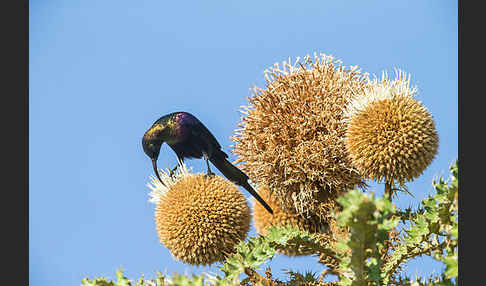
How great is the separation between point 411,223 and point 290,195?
952mm

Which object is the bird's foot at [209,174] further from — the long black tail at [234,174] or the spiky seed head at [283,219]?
the spiky seed head at [283,219]

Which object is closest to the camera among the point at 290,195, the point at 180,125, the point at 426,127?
the point at 426,127

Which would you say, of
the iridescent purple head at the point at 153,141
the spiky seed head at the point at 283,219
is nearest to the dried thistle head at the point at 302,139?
the spiky seed head at the point at 283,219

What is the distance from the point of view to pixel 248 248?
131 inches

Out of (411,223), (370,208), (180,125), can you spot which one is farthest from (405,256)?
(180,125)

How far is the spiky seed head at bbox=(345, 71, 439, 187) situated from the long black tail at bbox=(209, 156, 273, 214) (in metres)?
0.85

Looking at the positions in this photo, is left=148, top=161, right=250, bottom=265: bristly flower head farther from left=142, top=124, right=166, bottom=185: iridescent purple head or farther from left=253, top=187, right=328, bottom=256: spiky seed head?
left=142, top=124, right=166, bottom=185: iridescent purple head

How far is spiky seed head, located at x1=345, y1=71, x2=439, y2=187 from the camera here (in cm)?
354

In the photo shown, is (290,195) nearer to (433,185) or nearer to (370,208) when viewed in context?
(433,185)

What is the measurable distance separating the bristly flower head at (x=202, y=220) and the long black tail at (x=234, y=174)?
8.6 inches

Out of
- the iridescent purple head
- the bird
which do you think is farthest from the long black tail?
the iridescent purple head

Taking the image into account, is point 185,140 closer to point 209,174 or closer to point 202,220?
point 209,174

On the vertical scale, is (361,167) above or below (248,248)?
above

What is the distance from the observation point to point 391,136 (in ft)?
11.7
